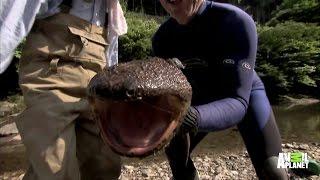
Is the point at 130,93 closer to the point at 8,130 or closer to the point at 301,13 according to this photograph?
the point at 8,130

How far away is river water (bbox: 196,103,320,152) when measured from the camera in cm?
797

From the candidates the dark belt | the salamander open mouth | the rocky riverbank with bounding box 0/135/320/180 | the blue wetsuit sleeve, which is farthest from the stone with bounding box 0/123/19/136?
the salamander open mouth

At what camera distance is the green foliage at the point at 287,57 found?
12469 mm

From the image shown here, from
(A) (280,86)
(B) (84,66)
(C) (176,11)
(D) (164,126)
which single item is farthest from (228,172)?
(A) (280,86)

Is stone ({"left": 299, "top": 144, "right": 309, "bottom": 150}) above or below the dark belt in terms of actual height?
below

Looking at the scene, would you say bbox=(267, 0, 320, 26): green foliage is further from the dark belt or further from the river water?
the dark belt

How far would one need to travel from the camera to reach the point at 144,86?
1.51m

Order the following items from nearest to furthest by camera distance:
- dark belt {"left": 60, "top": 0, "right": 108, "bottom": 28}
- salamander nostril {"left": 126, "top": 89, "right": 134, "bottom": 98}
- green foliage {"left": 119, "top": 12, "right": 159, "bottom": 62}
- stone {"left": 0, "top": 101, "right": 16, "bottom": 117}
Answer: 1. salamander nostril {"left": 126, "top": 89, "right": 134, "bottom": 98}
2. dark belt {"left": 60, "top": 0, "right": 108, "bottom": 28}
3. stone {"left": 0, "top": 101, "right": 16, "bottom": 117}
4. green foliage {"left": 119, "top": 12, "right": 159, "bottom": 62}

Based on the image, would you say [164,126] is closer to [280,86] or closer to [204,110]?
[204,110]

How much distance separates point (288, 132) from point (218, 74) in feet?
22.4

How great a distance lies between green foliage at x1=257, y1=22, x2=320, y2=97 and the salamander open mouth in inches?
432

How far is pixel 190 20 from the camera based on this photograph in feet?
8.56

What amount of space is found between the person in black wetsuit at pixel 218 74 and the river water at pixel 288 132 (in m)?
4.75

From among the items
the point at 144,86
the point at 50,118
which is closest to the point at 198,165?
the point at 50,118
